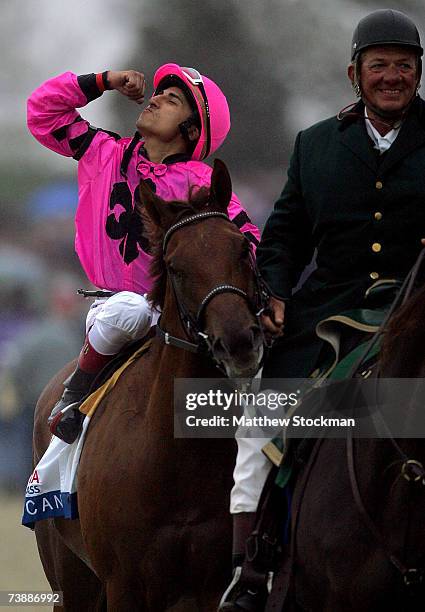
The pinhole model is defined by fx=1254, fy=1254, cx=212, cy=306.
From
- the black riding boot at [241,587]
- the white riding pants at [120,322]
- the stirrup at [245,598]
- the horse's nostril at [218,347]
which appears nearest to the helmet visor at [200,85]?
the white riding pants at [120,322]

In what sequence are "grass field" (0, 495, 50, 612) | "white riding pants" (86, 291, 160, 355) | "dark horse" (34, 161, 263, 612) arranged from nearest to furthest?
"dark horse" (34, 161, 263, 612) < "white riding pants" (86, 291, 160, 355) < "grass field" (0, 495, 50, 612)

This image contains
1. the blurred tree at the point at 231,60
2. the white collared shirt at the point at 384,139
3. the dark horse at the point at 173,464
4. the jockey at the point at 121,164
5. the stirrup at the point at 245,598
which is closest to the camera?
the stirrup at the point at 245,598

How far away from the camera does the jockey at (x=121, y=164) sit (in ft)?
20.1

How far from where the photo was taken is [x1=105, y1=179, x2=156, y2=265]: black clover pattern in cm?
621

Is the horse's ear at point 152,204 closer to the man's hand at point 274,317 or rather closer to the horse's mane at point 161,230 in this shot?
the horse's mane at point 161,230

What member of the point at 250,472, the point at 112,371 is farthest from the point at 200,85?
the point at 250,472

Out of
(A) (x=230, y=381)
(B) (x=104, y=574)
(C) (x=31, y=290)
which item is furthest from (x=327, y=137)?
(C) (x=31, y=290)

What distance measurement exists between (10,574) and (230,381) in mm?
5077

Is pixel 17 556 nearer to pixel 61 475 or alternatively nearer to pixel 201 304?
pixel 61 475


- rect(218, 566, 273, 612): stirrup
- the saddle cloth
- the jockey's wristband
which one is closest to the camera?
rect(218, 566, 273, 612): stirrup

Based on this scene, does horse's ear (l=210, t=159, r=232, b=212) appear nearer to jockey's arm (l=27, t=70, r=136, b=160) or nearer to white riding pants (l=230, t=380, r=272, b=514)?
white riding pants (l=230, t=380, r=272, b=514)

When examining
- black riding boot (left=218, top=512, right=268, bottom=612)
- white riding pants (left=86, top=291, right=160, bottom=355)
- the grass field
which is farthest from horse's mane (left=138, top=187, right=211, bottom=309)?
the grass field

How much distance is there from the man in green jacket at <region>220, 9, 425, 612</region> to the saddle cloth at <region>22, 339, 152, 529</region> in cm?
118

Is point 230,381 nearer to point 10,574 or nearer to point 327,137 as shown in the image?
point 327,137
